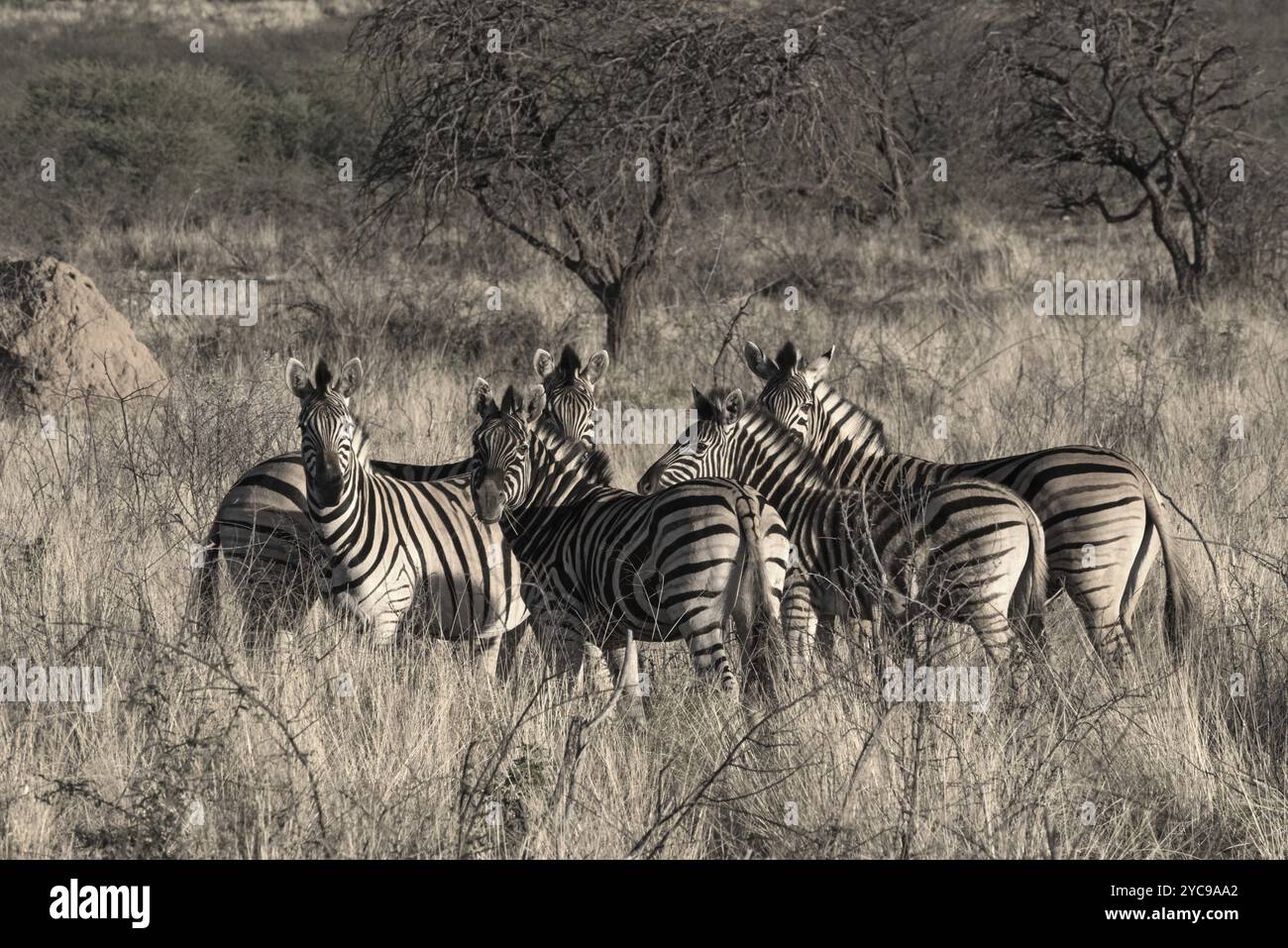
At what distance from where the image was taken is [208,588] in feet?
18.4

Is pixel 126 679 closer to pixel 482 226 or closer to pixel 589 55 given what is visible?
pixel 589 55

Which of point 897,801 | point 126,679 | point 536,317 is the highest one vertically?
point 536,317

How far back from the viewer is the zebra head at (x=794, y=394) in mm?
6367

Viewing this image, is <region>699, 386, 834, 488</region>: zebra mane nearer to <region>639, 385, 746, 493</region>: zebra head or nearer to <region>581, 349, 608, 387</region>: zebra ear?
<region>639, 385, 746, 493</region>: zebra head

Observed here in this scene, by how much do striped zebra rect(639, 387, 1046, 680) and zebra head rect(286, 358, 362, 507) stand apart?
1.73 meters

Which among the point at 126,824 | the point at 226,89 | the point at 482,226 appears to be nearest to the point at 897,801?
the point at 126,824

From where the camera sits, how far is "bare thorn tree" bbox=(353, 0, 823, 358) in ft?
40.6

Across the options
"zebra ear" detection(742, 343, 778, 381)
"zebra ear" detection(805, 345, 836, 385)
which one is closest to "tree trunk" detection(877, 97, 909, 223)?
"zebra ear" detection(742, 343, 778, 381)

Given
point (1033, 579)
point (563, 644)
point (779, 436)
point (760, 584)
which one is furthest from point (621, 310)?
point (760, 584)

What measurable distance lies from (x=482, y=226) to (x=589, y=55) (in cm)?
424

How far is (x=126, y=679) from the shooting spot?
4.84m

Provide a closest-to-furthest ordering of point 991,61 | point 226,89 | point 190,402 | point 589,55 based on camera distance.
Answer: point 190,402, point 589,55, point 991,61, point 226,89

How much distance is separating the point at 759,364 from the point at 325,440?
2.30 m

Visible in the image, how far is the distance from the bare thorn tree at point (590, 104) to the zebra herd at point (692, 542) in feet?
21.5
